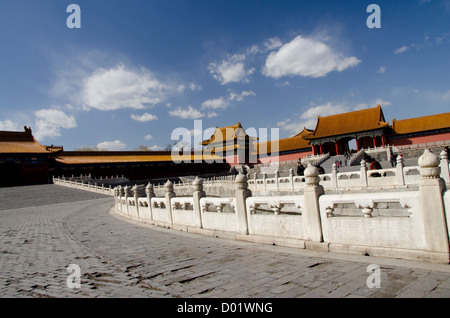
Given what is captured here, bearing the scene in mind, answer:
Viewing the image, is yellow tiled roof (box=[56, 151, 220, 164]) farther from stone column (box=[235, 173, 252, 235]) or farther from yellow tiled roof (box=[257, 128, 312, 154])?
stone column (box=[235, 173, 252, 235])

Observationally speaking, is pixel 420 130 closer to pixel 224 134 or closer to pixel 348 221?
pixel 224 134

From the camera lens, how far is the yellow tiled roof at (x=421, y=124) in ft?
104

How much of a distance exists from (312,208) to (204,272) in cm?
206

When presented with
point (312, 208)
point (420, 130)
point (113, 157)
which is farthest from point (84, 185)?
point (420, 130)

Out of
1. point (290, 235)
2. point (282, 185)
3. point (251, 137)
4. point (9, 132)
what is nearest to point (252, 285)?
point (290, 235)

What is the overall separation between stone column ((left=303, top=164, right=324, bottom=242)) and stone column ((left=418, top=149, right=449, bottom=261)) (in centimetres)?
146

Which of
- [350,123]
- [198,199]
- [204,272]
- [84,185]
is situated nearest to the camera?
[204,272]

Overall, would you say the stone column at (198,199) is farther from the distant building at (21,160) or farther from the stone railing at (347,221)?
the distant building at (21,160)

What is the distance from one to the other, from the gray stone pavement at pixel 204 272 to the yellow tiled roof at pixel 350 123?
35004 millimetres

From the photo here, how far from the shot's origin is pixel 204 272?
4.02m

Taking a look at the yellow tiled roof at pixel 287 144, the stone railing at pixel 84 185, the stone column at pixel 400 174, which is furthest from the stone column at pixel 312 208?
the yellow tiled roof at pixel 287 144

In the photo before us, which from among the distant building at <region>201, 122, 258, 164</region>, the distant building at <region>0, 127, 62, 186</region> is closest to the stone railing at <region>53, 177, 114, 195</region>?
the distant building at <region>0, 127, 62, 186</region>

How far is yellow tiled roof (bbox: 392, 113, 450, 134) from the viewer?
104 feet

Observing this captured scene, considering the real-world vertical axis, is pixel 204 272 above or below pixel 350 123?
below
